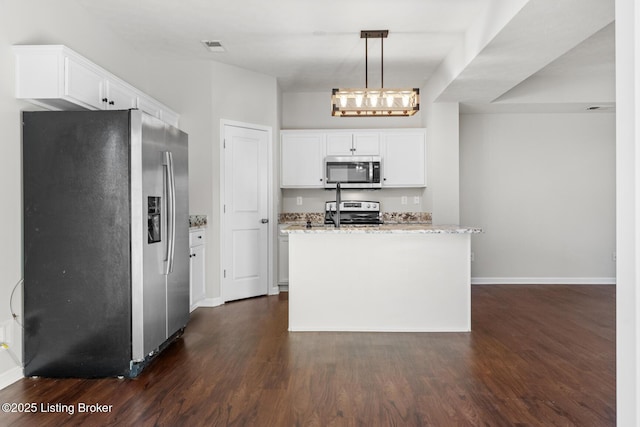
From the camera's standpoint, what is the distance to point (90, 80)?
3.15 metres

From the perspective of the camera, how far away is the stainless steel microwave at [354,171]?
5898 millimetres

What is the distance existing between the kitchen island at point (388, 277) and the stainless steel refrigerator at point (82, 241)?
1429mm

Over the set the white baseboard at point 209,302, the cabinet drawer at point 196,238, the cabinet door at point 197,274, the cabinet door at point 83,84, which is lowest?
the white baseboard at point 209,302

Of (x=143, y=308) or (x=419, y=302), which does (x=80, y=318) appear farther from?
(x=419, y=302)

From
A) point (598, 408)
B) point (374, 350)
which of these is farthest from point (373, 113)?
point (598, 408)

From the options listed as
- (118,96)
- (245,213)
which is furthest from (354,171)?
(118,96)

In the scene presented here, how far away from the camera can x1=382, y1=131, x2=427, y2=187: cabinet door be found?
235 inches

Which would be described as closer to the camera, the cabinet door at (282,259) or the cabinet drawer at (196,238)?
the cabinet drawer at (196,238)

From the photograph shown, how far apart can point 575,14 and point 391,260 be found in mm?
2168

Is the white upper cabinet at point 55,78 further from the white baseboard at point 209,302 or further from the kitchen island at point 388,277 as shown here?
the white baseboard at point 209,302

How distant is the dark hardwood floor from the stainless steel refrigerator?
201mm

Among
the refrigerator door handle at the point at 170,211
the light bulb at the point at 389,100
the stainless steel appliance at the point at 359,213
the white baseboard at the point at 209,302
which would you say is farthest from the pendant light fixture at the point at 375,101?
the white baseboard at the point at 209,302

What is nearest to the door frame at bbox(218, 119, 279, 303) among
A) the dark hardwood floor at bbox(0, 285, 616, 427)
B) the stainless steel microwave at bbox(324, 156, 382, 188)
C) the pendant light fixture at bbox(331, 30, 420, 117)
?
the stainless steel microwave at bbox(324, 156, 382, 188)

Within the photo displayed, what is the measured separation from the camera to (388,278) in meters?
3.87
